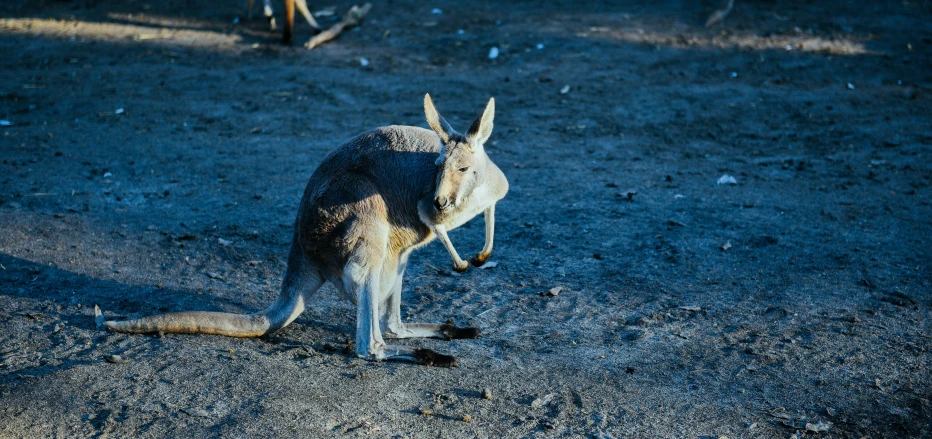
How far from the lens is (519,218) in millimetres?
6066

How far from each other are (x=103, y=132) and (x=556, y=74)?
4.91 m

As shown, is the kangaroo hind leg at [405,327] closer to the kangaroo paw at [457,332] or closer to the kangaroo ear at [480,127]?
the kangaroo paw at [457,332]

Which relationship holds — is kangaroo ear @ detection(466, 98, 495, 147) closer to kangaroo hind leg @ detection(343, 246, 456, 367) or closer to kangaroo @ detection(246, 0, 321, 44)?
kangaroo hind leg @ detection(343, 246, 456, 367)

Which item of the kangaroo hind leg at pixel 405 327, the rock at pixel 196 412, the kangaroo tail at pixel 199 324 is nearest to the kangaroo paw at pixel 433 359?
the kangaroo hind leg at pixel 405 327

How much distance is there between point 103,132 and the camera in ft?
25.5

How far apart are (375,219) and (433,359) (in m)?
0.75

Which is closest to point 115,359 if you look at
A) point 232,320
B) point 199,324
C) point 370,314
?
point 199,324

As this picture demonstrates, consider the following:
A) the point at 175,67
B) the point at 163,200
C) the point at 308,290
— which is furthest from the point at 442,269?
the point at 175,67

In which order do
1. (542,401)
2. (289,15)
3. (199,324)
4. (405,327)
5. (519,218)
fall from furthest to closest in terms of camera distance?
(289,15) < (519,218) < (405,327) < (199,324) < (542,401)

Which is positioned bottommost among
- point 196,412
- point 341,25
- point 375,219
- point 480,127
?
point 196,412

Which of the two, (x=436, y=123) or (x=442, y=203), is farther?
(x=436, y=123)

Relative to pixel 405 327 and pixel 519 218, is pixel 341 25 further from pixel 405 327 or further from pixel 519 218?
pixel 405 327

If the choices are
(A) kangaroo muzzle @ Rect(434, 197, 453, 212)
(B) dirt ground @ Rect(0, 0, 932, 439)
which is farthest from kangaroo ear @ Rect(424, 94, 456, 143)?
(B) dirt ground @ Rect(0, 0, 932, 439)

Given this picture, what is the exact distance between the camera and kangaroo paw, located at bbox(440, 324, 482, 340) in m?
4.38
